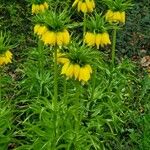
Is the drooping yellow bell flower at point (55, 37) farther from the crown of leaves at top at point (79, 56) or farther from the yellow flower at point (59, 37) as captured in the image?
the crown of leaves at top at point (79, 56)

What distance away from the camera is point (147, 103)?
20.3 ft

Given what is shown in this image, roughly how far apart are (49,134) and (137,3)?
14.8ft

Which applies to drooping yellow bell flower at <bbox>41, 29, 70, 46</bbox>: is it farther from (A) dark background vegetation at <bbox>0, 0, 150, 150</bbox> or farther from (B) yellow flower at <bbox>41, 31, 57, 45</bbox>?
(A) dark background vegetation at <bbox>0, 0, 150, 150</bbox>

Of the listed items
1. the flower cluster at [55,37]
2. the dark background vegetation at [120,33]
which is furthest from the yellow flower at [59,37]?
the dark background vegetation at [120,33]

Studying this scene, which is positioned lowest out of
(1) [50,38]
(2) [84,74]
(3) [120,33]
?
(3) [120,33]

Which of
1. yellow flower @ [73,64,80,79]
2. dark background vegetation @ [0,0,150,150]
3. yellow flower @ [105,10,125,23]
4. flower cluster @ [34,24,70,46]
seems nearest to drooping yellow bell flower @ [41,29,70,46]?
flower cluster @ [34,24,70,46]

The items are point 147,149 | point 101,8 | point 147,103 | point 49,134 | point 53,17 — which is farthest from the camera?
point 101,8

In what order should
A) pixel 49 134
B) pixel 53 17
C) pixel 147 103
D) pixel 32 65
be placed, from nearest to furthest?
pixel 53 17
pixel 49 134
pixel 32 65
pixel 147 103

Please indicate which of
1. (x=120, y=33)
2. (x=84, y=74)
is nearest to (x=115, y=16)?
(x=84, y=74)

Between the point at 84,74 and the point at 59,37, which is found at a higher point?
the point at 59,37

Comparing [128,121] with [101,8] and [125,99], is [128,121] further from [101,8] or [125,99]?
[101,8]

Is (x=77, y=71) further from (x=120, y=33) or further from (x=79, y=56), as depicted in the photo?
(x=120, y=33)

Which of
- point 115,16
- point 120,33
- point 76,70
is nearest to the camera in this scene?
point 76,70

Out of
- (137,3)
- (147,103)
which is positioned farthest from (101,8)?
(147,103)
